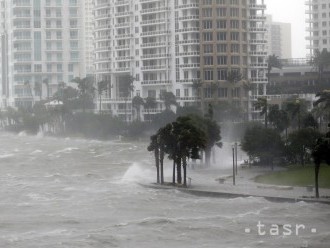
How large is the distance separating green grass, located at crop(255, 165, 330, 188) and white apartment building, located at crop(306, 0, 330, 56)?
96441 mm

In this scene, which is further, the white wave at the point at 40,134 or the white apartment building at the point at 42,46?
the white apartment building at the point at 42,46

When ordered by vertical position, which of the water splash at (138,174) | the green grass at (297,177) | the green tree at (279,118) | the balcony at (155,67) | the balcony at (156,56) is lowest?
the water splash at (138,174)

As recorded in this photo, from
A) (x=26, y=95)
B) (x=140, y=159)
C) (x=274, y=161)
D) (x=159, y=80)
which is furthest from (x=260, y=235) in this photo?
(x=26, y=95)

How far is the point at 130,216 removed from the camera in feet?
166

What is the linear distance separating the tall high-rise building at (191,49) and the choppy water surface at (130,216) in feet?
190

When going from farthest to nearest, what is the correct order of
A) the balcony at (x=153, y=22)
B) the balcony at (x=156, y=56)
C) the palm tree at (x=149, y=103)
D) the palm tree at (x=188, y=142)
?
the balcony at (x=153, y=22) < the balcony at (x=156, y=56) < the palm tree at (x=149, y=103) < the palm tree at (x=188, y=142)

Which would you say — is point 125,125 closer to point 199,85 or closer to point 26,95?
point 199,85

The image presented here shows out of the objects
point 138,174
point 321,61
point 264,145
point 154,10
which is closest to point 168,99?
point 154,10

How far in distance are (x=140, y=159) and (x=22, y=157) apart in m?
18.2

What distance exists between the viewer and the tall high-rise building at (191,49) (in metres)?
130

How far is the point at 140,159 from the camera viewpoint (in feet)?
303

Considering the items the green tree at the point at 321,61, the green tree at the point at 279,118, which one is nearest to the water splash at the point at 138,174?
the green tree at the point at 279,118

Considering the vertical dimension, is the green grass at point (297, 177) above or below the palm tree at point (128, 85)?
below

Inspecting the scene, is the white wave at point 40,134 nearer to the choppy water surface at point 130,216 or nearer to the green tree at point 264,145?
the choppy water surface at point 130,216
